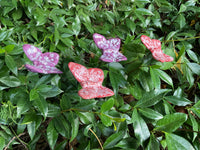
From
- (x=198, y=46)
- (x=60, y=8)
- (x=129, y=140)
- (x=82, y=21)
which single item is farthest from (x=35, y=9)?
(x=198, y=46)

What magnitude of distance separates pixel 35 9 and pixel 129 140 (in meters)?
0.91

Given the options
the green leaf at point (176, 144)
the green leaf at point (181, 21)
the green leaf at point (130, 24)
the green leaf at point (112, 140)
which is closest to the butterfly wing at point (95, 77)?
the green leaf at point (112, 140)

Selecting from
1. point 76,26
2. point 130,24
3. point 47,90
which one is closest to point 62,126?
point 47,90

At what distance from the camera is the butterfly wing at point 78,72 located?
54cm

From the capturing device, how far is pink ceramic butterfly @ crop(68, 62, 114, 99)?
1.60ft

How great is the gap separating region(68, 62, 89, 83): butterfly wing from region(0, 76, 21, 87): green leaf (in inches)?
10.5

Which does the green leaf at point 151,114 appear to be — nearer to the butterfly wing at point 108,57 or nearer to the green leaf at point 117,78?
the green leaf at point 117,78

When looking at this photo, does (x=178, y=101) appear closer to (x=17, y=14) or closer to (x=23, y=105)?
(x=23, y=105)

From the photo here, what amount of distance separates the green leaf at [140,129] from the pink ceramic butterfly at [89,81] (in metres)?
0.24

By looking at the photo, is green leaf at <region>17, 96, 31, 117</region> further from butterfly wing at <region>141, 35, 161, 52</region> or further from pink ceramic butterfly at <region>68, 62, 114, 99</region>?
butterfly wing at <region>141, 35, 161, 52</region>

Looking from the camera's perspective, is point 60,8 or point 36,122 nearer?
point 36,122

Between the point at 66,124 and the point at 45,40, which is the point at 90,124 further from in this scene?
the point at 45,40

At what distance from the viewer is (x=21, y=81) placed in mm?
689

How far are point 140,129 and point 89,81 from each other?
0.30 m
